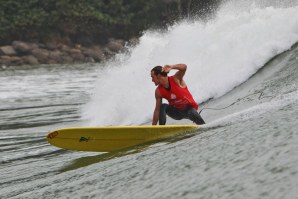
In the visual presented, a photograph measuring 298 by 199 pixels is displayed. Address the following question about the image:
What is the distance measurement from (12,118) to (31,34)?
43.1 metres

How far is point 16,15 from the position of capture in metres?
57.8

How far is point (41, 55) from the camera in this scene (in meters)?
49.9

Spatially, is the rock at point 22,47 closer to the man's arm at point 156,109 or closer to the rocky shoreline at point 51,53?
the rocky shoreline at point 51,53

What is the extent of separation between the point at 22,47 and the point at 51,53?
2716 millimetres

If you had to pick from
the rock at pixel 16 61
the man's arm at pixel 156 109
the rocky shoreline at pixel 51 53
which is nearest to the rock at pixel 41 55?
the rocky shoreline at pixel 51 53

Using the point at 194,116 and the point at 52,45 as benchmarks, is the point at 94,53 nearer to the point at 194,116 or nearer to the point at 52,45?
the point at 52,45

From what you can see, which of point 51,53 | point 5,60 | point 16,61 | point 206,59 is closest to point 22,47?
point 51,53

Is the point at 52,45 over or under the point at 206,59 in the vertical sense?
over

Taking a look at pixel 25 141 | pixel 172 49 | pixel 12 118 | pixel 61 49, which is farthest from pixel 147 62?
pixel 61 49

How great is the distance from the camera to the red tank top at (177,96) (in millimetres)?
7954

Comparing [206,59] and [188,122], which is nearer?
[188,122]

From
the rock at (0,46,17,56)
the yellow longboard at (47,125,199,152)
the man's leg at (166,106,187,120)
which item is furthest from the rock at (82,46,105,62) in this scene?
the yellow longboard at (47,125,199,152)

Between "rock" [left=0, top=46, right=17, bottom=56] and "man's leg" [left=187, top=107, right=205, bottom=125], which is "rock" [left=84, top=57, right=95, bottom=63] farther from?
"man's leg" [left=187, top=107, right=205, bottom=125]

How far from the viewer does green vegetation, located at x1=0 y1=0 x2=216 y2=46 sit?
56656 millimetres
